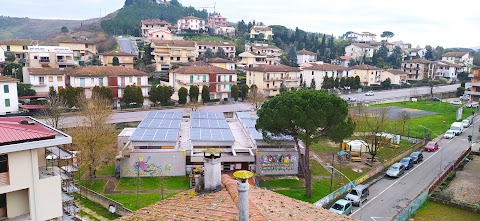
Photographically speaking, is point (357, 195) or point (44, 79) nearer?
point (357, 195)

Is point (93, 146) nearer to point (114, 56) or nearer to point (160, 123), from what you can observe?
point (160, 123)

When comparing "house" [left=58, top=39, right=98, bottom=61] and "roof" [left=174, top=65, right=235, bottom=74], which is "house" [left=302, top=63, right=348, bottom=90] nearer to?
"roof" [left=174, top=65, right=235, bottom=74]

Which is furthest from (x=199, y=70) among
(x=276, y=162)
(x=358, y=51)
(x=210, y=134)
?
(x=358, y=51)

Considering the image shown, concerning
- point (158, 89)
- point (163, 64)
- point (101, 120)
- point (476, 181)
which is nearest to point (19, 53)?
point (163, 64)

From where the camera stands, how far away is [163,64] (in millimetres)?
93000

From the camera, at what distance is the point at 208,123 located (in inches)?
1689

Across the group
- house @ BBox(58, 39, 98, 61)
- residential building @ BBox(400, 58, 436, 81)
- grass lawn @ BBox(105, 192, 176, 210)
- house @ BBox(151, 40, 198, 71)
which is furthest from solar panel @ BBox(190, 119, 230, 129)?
residential building @ BBox(400, 58, 436, 81)

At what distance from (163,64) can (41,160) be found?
251 feet

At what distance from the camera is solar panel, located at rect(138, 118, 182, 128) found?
3984 cm

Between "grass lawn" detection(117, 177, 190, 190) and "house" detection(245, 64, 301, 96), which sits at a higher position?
"house" detection(245, 64, 301, 96)

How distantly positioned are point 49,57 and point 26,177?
6838cm

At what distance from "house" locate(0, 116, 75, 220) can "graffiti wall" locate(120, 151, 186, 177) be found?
1495 centimetres

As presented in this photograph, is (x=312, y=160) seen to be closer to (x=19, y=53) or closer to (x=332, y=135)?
(x=332, y=135)

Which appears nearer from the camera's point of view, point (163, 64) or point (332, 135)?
point (332, 135)
